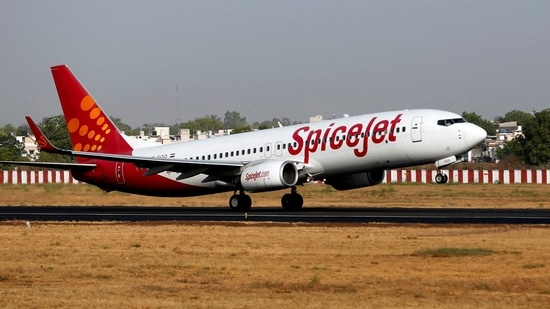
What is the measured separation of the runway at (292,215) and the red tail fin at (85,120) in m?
3.74

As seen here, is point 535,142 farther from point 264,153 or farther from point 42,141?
point 42,141

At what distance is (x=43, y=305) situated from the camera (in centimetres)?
1666

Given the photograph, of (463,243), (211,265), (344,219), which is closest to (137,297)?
(211,265)

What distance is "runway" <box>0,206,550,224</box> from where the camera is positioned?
1383 inches

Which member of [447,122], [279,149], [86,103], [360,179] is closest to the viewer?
[447,122]

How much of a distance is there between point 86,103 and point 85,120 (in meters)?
0.79

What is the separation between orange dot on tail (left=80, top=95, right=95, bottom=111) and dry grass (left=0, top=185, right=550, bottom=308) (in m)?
14.6

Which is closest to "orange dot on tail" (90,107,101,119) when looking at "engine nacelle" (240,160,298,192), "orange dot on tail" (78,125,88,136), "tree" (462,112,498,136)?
"orange dot on tail" (78,125,88,136)

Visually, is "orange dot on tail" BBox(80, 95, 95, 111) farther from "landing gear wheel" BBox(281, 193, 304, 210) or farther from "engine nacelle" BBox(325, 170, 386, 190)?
"engine nacelle" BBox(325, 170, 386, 190)

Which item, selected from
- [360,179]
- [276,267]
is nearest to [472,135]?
[360,179]

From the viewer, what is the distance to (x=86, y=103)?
160 feet

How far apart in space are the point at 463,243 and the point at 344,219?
33.3 feet

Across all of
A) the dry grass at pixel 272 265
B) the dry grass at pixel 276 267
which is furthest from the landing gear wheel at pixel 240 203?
the dry grass at pixel 276 267

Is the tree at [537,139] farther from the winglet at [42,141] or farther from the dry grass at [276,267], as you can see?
the dry grass at [276,267]
